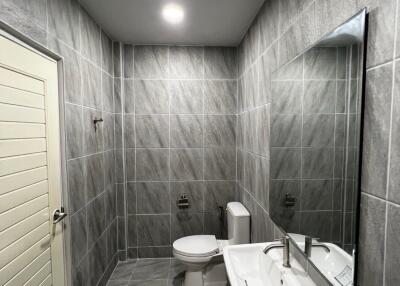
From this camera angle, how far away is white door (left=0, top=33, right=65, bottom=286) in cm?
111

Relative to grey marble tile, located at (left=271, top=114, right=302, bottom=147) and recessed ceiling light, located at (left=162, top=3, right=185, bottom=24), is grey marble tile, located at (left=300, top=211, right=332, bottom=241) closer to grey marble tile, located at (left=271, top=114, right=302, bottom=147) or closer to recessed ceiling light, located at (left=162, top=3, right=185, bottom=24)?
grey marble tile, located at (left=271, top=114, right=302, bottom=147)

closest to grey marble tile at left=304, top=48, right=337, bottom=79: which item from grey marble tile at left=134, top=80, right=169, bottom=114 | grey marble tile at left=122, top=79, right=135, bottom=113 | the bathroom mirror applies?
the bathroom mirror

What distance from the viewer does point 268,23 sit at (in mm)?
1729

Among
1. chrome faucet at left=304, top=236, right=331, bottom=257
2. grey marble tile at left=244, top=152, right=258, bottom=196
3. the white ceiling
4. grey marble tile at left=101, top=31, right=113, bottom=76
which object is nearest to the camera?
chrome faucet at left=304, top=236, right=331, bottom=257

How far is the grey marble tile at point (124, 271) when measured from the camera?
2520 millimetres

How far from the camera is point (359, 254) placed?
806mm

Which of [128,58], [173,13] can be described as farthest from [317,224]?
[128,58]

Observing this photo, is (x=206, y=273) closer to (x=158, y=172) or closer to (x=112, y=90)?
(x=158, y=172)

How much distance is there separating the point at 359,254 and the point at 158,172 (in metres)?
2.28

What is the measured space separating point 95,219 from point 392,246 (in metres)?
2.19

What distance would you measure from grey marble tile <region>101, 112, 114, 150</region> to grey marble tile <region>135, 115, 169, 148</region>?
29cm

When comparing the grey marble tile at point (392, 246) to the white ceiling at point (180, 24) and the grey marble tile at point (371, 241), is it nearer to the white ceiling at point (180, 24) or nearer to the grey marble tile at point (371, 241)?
the grey marble tile at point (371, 241)

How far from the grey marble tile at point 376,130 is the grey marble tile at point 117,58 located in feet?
8.37

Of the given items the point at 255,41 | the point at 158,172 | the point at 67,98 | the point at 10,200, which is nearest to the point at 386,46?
the point at 255,41
